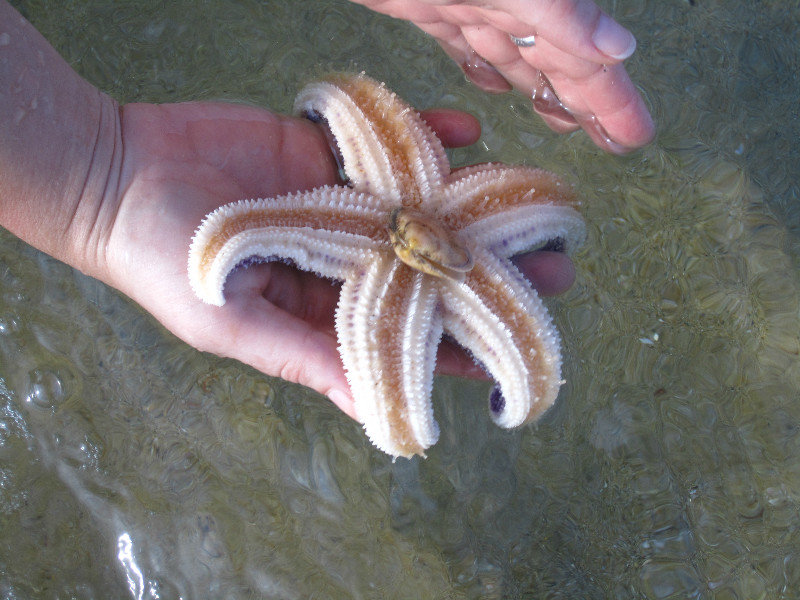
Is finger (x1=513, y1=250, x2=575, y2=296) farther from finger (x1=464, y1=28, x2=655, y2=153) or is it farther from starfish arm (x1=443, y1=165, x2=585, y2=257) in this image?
finger (x1=464, y1=28, x2=655, y2=153)

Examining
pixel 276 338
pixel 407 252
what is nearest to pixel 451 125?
pixel 407 252

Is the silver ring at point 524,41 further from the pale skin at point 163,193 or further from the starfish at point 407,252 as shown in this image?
the pale skin at point 163,193

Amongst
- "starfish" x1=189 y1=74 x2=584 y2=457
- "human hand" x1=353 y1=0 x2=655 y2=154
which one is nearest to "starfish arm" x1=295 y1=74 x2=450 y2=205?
"starfish" x1=189 y1=74 x2=584 y2=457

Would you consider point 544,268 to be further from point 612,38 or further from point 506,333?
point 612,38

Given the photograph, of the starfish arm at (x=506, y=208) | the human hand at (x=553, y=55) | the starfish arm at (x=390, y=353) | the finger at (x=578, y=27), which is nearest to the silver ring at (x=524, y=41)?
the human hand at (x=553, y=55)

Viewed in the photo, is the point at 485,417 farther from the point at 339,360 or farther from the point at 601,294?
the point at 339,360

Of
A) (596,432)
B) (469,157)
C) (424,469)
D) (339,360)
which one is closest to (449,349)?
(339,360)
